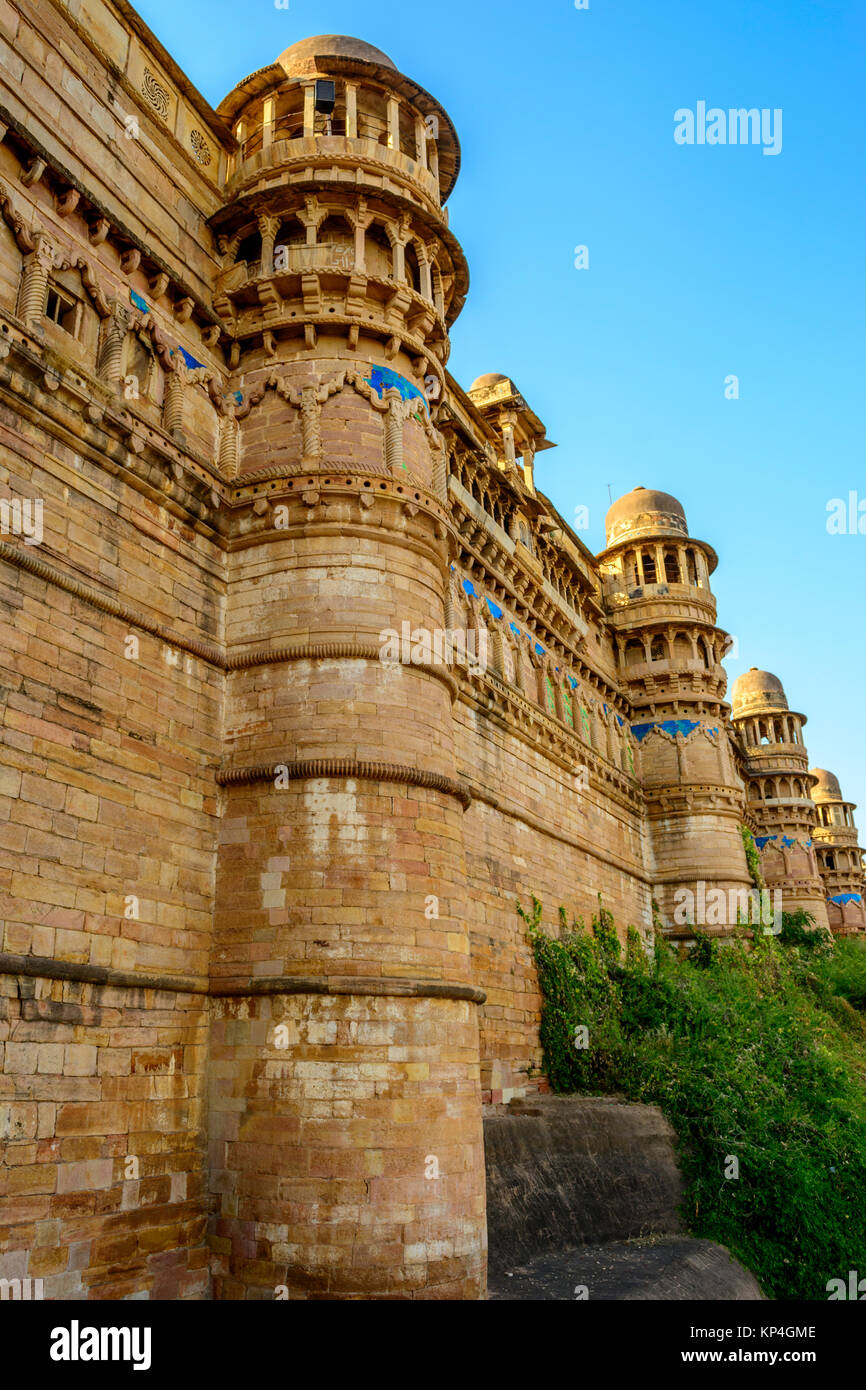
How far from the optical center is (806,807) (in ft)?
148

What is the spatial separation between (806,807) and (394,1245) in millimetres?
40609

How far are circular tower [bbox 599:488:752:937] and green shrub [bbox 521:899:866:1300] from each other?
473 cm

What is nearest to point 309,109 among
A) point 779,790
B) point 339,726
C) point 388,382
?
point 388,382

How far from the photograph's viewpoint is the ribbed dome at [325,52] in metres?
13.6

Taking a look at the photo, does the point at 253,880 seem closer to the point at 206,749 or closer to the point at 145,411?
the point at 206,749

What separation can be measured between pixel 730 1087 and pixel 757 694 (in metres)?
35.7

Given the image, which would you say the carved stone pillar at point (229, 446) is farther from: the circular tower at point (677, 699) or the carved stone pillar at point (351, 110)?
the circular tower at point (677, 699)

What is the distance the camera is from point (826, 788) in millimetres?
61594

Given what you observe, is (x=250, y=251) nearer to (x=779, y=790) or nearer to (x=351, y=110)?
(x=351, y=110)

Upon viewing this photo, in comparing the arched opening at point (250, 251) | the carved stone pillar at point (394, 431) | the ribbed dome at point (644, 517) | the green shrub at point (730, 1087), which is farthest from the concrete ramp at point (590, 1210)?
the ribbed dome at point (644, 517)

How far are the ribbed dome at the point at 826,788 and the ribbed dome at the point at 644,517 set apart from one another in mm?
35064

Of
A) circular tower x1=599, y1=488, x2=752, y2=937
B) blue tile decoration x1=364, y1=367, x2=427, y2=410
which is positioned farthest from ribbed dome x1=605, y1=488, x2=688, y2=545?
blue tile decoration x1=364, y1=367, x2=427, y2=410

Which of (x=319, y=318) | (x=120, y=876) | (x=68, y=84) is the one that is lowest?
(x=120, y=876)
